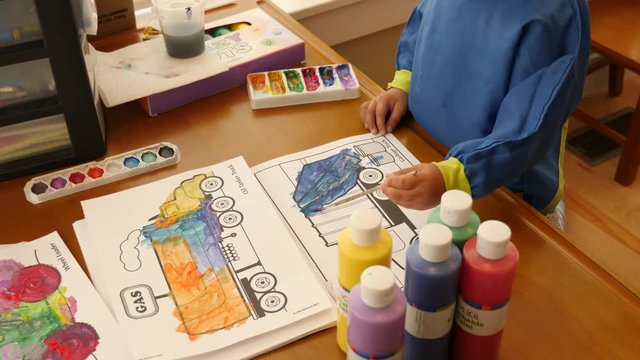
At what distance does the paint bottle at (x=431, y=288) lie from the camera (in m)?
0.57

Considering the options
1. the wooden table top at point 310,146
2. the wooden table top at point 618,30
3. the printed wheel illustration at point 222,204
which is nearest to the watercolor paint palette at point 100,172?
the wooden table top at point 310,146

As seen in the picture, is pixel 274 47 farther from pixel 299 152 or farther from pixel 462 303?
pixel 462 303

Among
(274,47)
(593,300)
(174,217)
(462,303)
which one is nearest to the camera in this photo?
(462,303)

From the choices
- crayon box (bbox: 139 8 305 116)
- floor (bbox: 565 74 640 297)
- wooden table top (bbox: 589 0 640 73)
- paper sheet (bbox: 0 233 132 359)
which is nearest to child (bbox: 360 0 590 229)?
floor (bbox: 565 74 640 297)

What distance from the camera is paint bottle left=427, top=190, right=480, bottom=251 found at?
603 mm

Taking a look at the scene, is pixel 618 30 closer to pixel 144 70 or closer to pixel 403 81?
pixel 403 81

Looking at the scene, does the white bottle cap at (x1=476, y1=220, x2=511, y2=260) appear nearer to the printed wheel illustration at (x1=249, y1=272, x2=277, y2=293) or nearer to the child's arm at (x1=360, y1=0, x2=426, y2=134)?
the printed wheel illustration at (x1=249, y1=272, x2=277, y2=293)

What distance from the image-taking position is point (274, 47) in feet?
3.58

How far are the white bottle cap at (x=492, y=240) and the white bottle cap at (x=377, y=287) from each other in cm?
8

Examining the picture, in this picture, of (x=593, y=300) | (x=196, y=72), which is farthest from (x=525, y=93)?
(x=196, y=72)

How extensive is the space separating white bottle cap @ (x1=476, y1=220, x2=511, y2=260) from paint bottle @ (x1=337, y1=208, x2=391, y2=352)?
8cm

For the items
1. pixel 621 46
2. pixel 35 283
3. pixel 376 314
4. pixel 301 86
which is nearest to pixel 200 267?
pixel 35 283

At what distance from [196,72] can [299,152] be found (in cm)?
22

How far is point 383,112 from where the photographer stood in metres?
0.98
